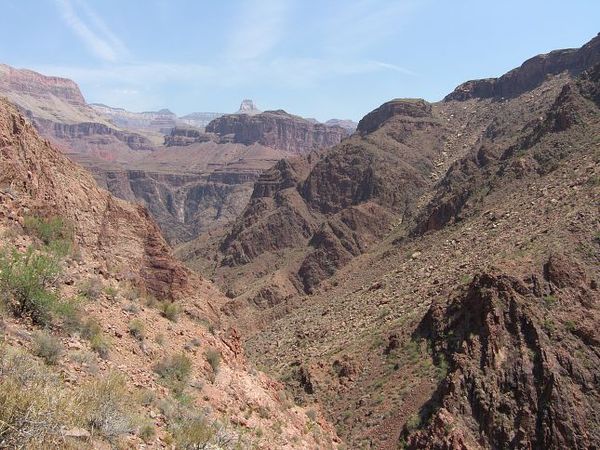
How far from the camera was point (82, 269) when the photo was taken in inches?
619

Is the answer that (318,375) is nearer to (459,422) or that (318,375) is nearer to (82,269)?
(459,422)

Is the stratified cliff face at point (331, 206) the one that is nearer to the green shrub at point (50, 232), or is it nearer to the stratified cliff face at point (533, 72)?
the stratified cliff face at point (533, 72)

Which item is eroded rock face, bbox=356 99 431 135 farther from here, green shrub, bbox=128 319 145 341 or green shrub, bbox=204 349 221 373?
green shrub, bbox=128 319 145 341

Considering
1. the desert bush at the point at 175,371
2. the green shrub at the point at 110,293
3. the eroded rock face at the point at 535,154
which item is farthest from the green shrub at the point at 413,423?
the eroded rock face at the point at 535,154

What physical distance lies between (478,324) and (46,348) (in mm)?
18771

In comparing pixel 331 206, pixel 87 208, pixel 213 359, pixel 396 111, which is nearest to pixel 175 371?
pixel 213 359

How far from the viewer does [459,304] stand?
26.1 meters

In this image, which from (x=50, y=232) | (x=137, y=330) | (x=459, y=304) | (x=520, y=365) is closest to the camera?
(x=137, y=330)

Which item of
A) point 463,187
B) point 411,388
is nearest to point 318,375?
point 411,388

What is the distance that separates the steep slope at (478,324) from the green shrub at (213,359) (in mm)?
8691

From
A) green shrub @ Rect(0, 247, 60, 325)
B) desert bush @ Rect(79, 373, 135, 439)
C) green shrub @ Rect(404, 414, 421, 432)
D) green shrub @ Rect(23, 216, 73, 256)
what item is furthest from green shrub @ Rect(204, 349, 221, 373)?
green shrub @ Rect(404, 414, 421, 432)

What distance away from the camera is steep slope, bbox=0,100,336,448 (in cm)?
776

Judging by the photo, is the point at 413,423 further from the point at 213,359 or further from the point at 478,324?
the point at 213,359

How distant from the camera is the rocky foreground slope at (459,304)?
20781mm
